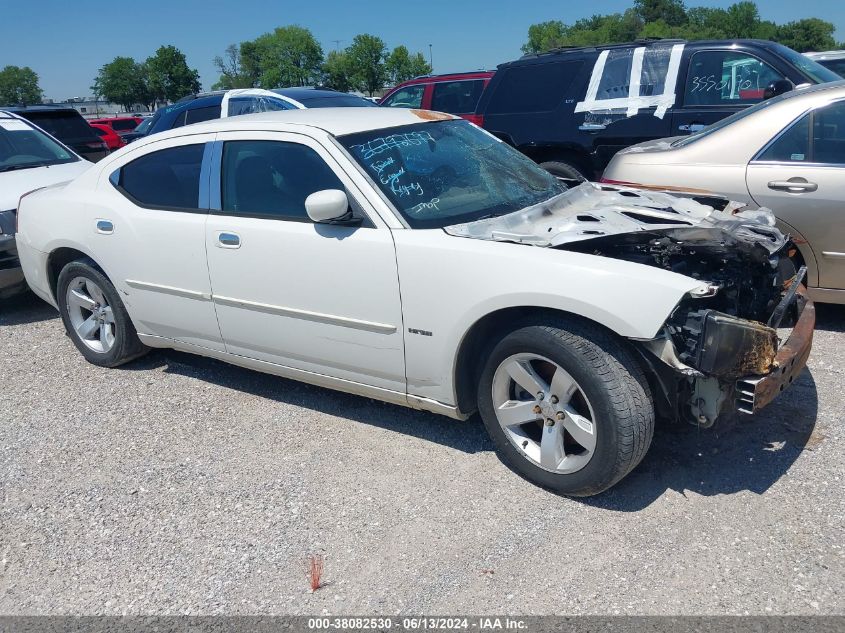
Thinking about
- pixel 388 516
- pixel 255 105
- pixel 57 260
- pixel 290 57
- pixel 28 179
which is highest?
pixel 290 57

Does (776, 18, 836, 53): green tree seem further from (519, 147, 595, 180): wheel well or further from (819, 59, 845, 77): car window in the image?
(519, 147, 595, 180): wheel well

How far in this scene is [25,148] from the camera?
7.74 meters

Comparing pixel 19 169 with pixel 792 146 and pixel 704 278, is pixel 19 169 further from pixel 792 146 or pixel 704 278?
pixel 792 146

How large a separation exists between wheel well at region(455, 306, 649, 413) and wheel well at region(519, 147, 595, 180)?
4690 mm

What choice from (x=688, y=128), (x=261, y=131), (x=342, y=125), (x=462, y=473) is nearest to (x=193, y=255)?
(x=261, y=131)

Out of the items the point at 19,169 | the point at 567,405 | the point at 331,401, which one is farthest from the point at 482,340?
the point at 19,169

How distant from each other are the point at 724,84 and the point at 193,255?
5.31m

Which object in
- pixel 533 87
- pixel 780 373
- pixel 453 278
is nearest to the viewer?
pixel 780 373

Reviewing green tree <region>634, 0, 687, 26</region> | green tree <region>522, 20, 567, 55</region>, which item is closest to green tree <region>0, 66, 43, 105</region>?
green tree <region>522, 20, 567, 55</region>

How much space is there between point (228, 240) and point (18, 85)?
135 meters

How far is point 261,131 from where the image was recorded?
4.10m

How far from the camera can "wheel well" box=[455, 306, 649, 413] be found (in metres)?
3.19

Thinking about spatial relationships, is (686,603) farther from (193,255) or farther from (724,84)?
(724,84)

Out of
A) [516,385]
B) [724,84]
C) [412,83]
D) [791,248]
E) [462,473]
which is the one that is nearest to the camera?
[516,385]
